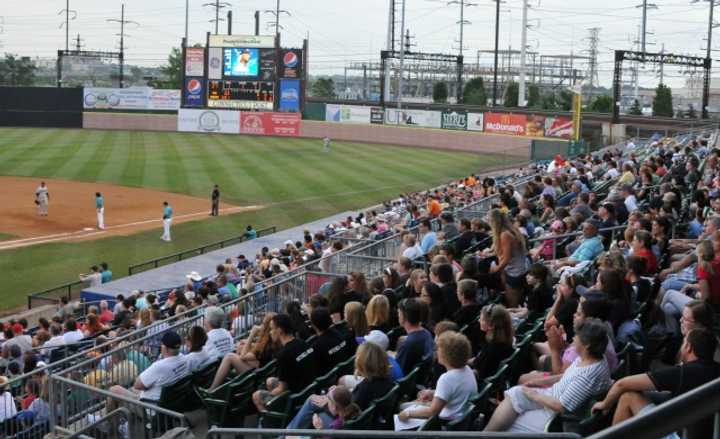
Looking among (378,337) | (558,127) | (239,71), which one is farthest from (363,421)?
(239,71)

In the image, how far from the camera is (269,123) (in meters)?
68.8

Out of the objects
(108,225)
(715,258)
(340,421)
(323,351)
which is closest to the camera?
(340,421)

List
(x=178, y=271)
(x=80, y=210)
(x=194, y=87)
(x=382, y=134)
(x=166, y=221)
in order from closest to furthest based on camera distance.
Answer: (x=178, y=271), (x=166, y=221), (x=80, y=210), (x=194, y=87), (x=382, y=134)

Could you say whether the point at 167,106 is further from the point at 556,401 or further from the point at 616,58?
the point at 556,401

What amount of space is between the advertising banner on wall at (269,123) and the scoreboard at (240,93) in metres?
4.48

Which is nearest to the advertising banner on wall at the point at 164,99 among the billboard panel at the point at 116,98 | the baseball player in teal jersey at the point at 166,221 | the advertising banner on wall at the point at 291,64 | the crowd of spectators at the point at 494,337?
Result: the billboard panel at the point at 116,98

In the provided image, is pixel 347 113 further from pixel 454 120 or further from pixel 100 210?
pixel 100 210

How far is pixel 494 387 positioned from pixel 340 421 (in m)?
1.36

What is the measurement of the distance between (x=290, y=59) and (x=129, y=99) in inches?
730

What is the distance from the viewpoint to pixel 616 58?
46.7 meters

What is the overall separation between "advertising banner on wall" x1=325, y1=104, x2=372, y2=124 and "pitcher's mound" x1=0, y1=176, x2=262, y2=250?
30.1 meters

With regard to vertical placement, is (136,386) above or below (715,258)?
below

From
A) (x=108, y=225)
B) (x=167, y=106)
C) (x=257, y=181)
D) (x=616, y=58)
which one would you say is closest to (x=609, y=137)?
(x=616, y=58)

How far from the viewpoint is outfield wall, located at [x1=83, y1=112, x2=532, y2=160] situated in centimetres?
6010
